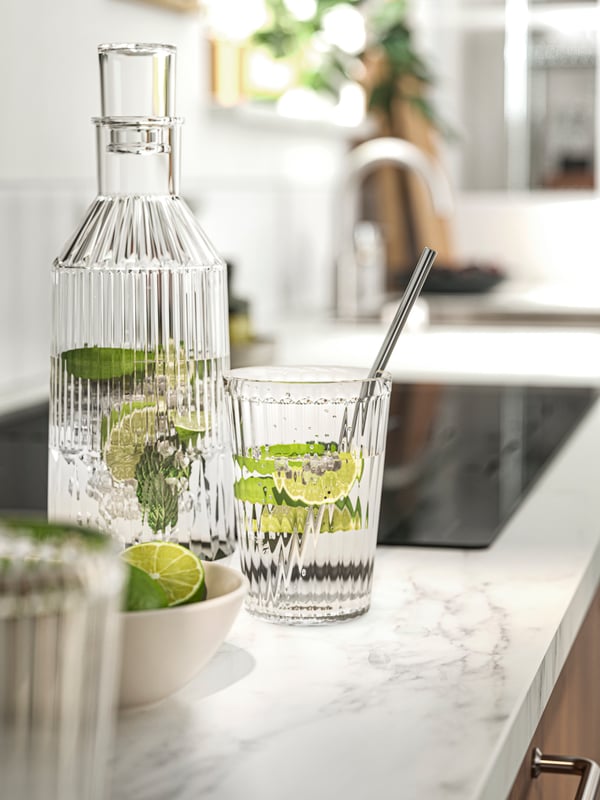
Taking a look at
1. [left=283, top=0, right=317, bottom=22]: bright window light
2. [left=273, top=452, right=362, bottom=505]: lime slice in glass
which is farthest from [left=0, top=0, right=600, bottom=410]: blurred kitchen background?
[left=273, top=452, right=362, bottom=505]: lime slice in glass

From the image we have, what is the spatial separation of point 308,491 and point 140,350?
0.14m

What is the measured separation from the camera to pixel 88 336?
84 centimetres

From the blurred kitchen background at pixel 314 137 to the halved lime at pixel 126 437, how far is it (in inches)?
35.7

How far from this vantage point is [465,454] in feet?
4.80

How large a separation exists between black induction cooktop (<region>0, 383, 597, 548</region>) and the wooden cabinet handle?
23 cm

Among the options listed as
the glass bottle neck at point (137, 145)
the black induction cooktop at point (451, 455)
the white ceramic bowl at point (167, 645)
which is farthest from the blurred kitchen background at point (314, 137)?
the white ceramic bowl at point (167, 645)

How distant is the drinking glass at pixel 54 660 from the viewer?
460 millimetres

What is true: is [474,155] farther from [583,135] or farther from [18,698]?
[18,698]

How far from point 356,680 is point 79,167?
1.32 m

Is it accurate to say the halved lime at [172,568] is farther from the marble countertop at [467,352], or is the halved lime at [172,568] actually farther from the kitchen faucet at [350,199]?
the kitchen faucet at [350,199]

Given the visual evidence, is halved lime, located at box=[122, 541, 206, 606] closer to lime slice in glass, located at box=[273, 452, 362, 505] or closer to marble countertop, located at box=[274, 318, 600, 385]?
lime slice in glass, located at box=[273, 452, 362, 505]

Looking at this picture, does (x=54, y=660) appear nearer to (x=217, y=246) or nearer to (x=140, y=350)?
(x=140, y=350)

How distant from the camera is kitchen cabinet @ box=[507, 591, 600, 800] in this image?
81 centimetres

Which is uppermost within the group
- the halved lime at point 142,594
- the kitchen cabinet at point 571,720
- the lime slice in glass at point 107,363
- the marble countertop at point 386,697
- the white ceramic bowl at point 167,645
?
the lime slice in glass at point 107,363
